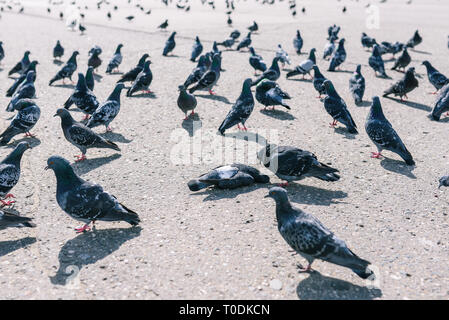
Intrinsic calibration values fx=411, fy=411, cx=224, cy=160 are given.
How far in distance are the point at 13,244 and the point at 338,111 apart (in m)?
8.17

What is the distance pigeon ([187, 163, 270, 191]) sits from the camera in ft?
25.2

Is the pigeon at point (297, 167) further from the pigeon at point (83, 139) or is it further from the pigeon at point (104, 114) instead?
the pigeon at point (104, 114)

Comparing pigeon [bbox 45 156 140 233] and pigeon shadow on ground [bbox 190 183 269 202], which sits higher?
pigeon [bbox 45 156 140 233]

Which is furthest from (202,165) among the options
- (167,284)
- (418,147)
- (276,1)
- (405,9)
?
(276,1)

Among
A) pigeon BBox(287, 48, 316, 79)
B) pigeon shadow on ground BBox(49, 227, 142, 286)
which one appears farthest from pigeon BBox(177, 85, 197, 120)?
pigeon BBox(287, 48, 316, 79)

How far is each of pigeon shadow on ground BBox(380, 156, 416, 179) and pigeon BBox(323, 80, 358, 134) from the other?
65.6 inches

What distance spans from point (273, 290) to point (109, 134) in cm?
706

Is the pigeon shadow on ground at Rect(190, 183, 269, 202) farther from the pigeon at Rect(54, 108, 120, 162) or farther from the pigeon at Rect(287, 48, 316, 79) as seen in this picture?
the pigeon at Rect(287, 48, 316, 79)

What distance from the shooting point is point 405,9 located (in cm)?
4503

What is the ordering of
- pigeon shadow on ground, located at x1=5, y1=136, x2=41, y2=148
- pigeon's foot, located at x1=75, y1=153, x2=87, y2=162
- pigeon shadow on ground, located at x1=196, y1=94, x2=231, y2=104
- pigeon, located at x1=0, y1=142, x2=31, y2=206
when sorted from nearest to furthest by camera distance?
pigeon, located at x1=0, y1=142, x2=31, y2=206, pigeon's foot, located at x1=75, y1=153, x2=87, y2=162, pigeon shadow on ground, located at x1=5, y1=136, x2=41, y2=148, pigeon shadow on ground, located at x1=196, y1=94, x2=231, y2=104

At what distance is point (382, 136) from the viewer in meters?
9.04

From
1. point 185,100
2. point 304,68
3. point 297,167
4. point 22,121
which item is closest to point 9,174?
point 22,121

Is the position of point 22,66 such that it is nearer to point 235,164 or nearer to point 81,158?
point 81,158

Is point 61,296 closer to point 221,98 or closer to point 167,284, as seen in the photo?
point 167,284
